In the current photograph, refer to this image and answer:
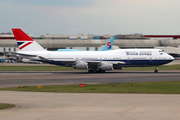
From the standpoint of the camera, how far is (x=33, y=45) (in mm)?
59531

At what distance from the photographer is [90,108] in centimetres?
1902

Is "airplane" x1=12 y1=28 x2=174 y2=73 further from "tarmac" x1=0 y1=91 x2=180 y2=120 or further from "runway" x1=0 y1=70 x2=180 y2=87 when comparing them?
"tarmac" x1=0 y1=91 x2=180 y2=120

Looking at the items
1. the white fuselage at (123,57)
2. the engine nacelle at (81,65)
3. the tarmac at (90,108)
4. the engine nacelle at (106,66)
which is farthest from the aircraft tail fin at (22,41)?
the tarmac at (90,108)

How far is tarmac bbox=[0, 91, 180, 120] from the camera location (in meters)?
16.3

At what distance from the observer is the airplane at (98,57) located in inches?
2188

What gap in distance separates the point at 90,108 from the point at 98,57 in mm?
38103

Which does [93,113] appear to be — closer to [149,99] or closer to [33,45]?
[149,99]

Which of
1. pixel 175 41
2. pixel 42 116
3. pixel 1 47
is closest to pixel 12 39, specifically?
pixel 1 47

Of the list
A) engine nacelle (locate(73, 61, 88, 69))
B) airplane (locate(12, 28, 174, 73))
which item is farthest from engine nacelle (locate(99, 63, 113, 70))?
engine nacelle (locate(73, 61, 88, 69))

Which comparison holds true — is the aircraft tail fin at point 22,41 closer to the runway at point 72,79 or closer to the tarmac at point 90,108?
the runway at point 72,79

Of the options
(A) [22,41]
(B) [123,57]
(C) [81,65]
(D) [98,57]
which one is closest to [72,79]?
(C) [81,65]

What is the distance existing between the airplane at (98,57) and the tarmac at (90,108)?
32.1 meters

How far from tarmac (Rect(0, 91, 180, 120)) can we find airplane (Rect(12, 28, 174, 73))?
105ft

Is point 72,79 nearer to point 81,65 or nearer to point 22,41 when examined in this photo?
point 81,65
